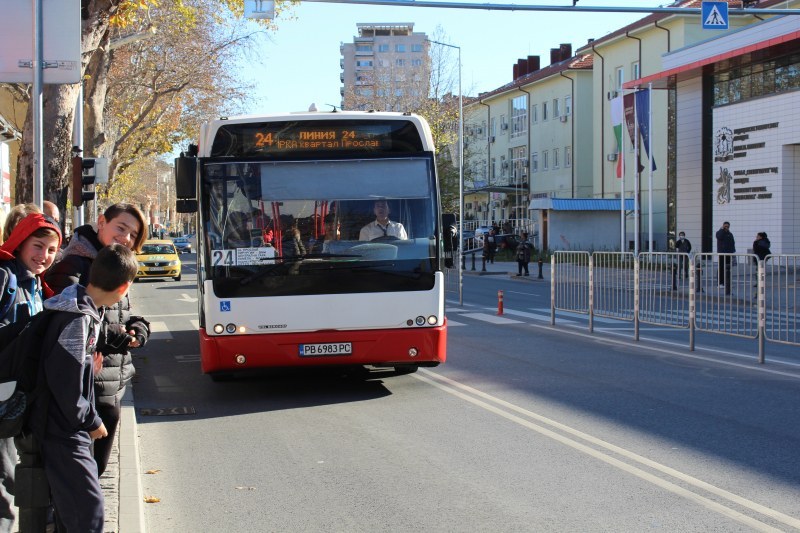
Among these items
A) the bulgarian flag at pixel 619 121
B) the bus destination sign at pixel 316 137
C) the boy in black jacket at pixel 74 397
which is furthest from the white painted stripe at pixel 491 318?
the bulgarian flag at pixel 619 121

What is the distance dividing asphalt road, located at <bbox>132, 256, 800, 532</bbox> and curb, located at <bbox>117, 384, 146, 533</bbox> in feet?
0.66

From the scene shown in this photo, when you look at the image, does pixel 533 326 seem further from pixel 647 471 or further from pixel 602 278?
pixel 647 471

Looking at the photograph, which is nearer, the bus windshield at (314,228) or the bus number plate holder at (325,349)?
A: the bus windshield at (314,228)

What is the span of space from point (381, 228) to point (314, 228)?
0.68 metres

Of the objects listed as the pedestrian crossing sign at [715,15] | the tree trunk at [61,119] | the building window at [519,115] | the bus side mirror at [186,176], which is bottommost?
the bus side mirror at [186,176]

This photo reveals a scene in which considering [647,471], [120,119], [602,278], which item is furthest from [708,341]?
[120,119]

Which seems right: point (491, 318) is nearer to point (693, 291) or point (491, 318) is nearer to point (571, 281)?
point (571, 281)

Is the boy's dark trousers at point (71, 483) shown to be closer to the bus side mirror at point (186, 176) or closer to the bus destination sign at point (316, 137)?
the bus side mirror at point (186, 176)

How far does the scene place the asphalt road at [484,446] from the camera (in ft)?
19.1

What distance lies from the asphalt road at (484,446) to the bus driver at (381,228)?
1.68 m

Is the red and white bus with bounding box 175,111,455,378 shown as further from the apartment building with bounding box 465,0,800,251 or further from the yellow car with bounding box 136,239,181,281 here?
the yellow car with bounding box 136,239,181,281

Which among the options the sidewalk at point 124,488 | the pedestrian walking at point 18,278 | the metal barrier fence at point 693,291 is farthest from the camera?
the metal barrier fence at point 693,291

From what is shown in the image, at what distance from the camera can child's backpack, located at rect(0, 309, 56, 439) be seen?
3.93 meters

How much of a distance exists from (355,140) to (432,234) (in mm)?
1303
